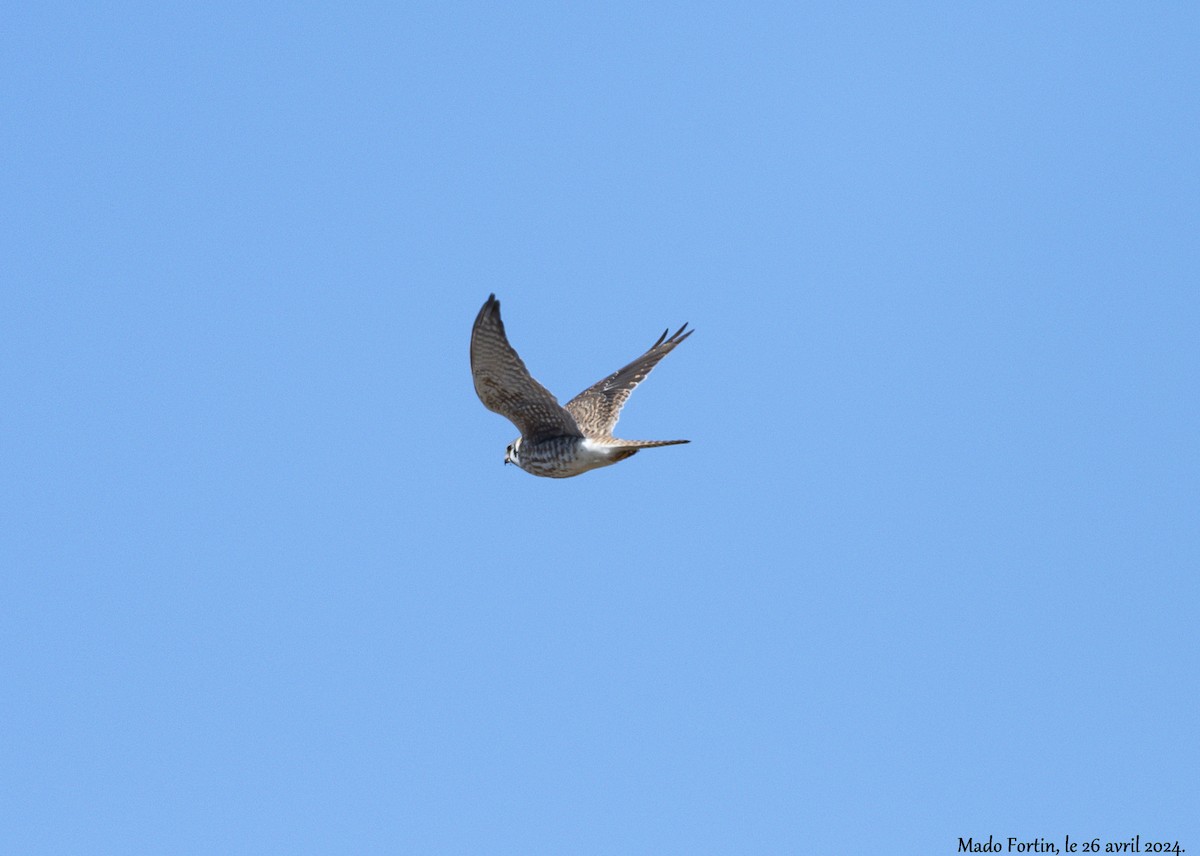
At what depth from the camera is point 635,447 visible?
14.7 metres

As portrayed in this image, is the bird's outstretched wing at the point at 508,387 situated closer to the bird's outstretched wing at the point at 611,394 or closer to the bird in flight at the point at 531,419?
the bird in flight at the point at 531,419

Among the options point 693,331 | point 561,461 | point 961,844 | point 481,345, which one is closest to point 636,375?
point 693,331

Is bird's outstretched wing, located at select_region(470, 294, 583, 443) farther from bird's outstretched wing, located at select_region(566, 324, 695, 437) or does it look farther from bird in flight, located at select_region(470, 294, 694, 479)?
bird's outstretched wing, located at select_region(566, 324, 695, 437)

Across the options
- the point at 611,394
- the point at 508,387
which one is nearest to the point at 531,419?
the point at 508,387

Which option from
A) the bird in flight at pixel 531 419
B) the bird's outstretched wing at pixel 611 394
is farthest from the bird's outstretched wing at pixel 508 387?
the bird's outstretched wing at pixel 611 394

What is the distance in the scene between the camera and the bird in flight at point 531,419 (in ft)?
46.2

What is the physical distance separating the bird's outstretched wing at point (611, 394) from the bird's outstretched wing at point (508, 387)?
1.01 meters

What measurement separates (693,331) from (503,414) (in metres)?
4.76

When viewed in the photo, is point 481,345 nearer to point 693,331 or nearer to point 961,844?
point 693,331

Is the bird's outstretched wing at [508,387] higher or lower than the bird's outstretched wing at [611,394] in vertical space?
lower

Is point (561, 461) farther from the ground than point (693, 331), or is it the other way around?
point (693, 331)

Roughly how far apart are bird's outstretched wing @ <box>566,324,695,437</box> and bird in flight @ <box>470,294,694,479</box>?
0.22 ft

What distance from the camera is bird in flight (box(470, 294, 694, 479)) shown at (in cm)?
1407

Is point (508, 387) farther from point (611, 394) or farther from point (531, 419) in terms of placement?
point (611, 394)
